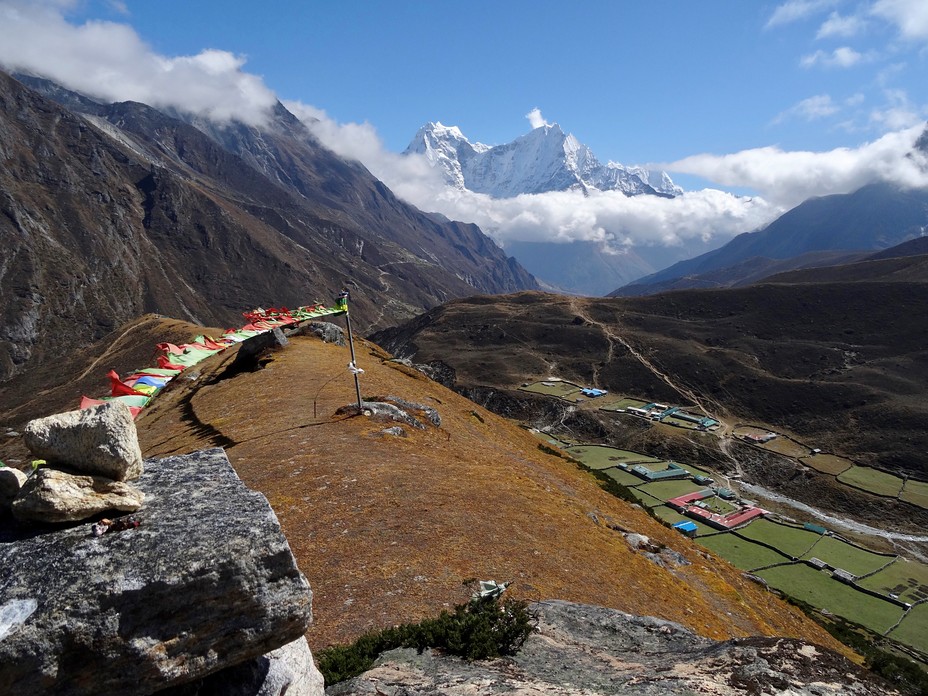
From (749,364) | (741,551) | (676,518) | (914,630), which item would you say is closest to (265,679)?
(914,630)

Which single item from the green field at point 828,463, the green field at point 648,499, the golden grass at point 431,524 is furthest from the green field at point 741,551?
the golden grass at point 431,524

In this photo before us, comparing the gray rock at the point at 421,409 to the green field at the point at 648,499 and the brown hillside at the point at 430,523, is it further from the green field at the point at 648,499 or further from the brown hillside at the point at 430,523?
the green field at the point at 648,499

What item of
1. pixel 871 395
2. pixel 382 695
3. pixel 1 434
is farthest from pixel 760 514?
pixel 1 434

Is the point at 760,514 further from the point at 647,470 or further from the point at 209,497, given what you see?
the point at 209,497

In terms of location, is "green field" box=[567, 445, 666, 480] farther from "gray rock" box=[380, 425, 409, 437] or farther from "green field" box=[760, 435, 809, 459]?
"gray rock" box=[380, 425, 409, 437]

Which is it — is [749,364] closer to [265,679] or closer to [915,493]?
[915,493]

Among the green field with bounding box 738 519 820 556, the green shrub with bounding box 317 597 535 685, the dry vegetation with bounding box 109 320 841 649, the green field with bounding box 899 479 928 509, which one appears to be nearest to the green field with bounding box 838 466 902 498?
the green field with bounding box 899 479 928 509

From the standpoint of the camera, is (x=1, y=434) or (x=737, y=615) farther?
(x=1, y=434)
